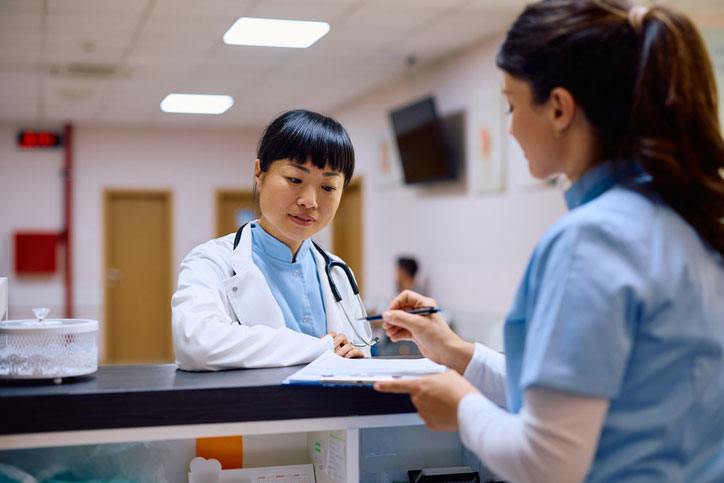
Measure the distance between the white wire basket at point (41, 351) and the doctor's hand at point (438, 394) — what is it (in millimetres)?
558

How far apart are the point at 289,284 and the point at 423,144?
13.9ft

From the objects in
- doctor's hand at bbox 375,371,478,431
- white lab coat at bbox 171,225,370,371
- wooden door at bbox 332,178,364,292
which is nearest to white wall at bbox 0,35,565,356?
wooden door at bbox 332,178,364,292

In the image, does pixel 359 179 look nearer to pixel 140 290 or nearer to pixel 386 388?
pixel 140 290

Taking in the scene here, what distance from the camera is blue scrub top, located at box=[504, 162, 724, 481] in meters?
0.90

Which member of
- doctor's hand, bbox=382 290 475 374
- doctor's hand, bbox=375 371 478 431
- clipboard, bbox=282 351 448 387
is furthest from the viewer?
doctor's hand, bbox=382 290 475 374

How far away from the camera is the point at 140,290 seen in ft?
31.5

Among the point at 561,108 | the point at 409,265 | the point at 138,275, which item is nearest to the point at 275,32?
the point at 409,265

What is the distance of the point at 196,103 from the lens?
792 cm

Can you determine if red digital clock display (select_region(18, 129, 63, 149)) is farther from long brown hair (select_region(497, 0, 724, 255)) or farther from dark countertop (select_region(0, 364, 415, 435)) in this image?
long brown hair (select_region(497, 0, 724, 255))

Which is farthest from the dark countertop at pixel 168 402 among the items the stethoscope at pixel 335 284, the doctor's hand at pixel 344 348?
the stethoscope at pixel 335 284

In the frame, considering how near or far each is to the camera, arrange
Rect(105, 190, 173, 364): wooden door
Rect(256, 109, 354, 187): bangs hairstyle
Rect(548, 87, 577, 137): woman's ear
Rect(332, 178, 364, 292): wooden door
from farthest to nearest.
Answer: Rect(105, 190, 173, 364): wooden door < Rect(332, 178, 364, 292): wooden door < Rect(256, 109, 354, 187): bangs hairstyle < Rect(548, 87, 577, 137): woman's ear

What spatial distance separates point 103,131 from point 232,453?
8.55m

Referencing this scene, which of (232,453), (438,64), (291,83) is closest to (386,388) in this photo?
(232,453)

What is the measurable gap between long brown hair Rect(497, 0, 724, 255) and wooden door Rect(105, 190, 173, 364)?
9.01 metres
